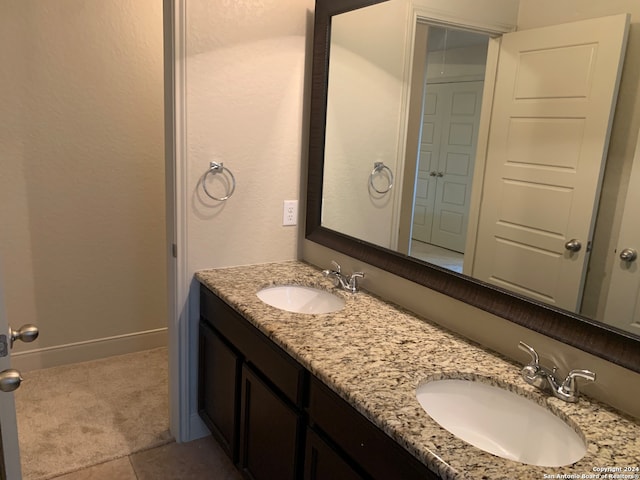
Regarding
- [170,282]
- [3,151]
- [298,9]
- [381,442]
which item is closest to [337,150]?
[298,9]

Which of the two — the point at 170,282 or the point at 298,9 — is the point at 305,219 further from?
the point at 298,9

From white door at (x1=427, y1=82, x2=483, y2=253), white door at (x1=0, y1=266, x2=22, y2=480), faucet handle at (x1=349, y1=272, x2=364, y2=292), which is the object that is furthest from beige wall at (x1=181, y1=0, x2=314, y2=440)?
white door at (x1=0, y1=266, x2=22, y2=480)

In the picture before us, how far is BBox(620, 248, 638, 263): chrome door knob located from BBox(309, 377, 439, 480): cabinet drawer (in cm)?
71

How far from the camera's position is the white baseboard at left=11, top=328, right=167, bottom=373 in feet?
9.48

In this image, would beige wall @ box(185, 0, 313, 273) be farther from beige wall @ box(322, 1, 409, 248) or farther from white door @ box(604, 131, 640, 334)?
white door @ box(604, 131, 640, 334)

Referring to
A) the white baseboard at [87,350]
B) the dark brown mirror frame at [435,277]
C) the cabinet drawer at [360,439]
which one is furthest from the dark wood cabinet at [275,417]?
the white baseboard at [87,350]

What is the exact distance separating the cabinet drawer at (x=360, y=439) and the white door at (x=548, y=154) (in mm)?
609

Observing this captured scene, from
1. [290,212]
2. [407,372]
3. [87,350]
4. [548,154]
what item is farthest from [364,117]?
[87,350]

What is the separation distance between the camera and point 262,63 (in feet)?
7.12

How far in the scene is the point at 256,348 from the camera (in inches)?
70.2

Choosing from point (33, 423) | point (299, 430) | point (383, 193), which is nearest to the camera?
point (299, 430)

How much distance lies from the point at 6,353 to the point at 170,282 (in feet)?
4.05

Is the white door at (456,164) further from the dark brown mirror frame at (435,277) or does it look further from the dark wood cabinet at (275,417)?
the dark wood cabinet at (275,417)

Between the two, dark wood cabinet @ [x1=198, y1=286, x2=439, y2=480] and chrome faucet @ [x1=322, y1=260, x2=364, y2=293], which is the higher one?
chrome faucet @ [x1=322, y1=260, x2=364, y2=293]
